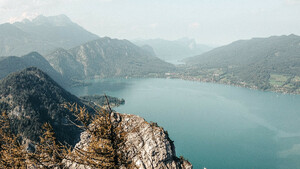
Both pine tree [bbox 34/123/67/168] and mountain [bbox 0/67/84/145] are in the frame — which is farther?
mountain [bbox 0/67/84/145]

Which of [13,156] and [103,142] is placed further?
[13,156]

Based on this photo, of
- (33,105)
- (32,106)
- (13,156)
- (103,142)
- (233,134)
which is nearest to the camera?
(103,142)

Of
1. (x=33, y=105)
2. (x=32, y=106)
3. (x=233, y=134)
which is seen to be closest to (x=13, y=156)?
(x=32, y=106)

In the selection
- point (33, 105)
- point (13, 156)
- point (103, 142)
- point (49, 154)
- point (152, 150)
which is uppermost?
point (103, 142)

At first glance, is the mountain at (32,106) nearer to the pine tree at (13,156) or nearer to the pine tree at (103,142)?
the pine tree at (13,156)

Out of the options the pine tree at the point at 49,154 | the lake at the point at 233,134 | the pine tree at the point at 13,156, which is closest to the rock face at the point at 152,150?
the pine tree at the point at 49,154

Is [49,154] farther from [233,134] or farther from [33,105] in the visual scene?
[233,134]

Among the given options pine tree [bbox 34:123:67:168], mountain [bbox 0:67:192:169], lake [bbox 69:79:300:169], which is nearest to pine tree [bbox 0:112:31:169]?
pine tree [bbox 34:123:67:168]

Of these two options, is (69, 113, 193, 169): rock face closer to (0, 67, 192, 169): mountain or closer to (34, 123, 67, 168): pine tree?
(34, 123, 67, 168): pine tree

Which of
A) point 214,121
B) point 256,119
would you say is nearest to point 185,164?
point 214,121

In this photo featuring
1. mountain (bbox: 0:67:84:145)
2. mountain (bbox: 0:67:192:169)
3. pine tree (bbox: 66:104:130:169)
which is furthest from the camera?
mountain (bbox: 0:67:84:145)
